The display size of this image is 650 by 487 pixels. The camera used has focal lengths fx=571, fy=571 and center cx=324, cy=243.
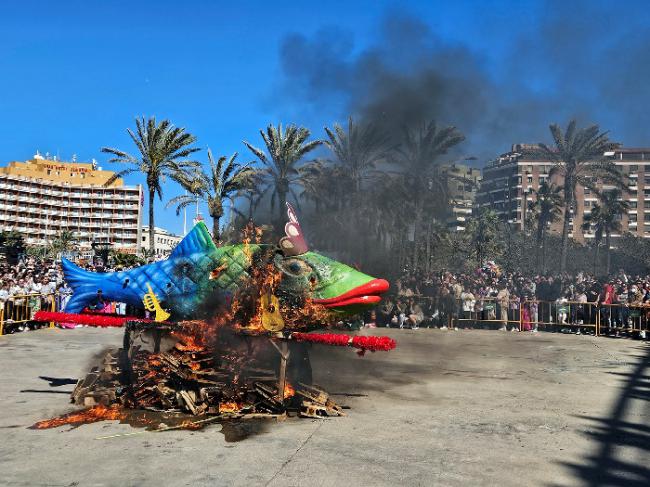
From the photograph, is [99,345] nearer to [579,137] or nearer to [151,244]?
[151,244]

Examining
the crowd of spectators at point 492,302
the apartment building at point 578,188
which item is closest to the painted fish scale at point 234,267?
the crowd of spectators at point 492,302

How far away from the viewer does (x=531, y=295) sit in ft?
73.9

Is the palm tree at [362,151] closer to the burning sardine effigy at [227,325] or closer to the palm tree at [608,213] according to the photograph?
the burning sardine effigy at [227,325]

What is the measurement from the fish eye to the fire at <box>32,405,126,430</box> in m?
3.10

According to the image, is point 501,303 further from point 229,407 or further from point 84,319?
point 84,319

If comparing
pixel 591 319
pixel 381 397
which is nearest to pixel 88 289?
pixel 381 397

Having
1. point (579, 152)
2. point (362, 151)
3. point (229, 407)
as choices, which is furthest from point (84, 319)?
point (579, 152)

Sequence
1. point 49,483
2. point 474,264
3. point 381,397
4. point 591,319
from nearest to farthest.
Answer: point 49,483 → point 381,397 → point 591,319 → point 474,264

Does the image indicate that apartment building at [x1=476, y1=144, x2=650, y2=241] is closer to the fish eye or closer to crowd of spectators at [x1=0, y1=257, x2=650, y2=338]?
crowd of spectators at [x1=0, y1=257, x2=650, y2=338]

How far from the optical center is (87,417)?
310 inches

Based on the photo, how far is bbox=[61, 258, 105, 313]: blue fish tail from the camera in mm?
9500

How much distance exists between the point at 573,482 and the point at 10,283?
18.7 metres

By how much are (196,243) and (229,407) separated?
9.13 feet

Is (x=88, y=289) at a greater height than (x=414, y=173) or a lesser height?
lesser
